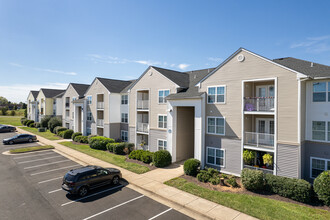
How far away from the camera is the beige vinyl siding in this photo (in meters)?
13.5

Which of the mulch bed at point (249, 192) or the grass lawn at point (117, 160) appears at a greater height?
the grass lawn at point (117, 160)

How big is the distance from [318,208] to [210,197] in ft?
19.9

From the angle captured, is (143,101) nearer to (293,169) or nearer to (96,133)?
(96,133)

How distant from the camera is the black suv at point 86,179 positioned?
461 inches

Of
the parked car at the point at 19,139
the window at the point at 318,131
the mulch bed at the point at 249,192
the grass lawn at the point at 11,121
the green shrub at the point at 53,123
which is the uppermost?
the window at the point at 318,131

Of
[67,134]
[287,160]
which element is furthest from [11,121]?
[287,160]

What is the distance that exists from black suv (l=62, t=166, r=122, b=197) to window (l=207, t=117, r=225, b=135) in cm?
897

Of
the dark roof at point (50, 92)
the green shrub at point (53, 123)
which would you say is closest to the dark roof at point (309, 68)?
the green shrub at point (53, 123)

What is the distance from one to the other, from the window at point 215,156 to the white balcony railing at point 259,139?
2.36 metres

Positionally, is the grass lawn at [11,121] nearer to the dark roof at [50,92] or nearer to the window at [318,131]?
the dark roof at [50,92]

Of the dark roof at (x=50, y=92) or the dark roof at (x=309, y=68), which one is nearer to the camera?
the dark roof at (x=309, y=68)

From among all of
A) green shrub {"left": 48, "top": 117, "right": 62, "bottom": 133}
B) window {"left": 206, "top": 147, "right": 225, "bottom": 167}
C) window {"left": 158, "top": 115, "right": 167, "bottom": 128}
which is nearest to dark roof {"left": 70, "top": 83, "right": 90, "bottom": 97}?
green shrub {"left": 48, "top": 117, "right": 62, "bottom": 133}

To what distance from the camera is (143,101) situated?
2377cm

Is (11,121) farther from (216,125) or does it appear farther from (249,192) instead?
(249,192)
